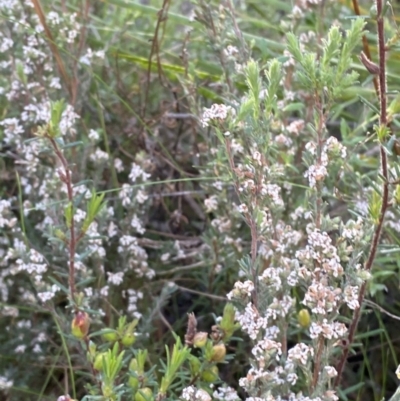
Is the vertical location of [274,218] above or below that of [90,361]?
above

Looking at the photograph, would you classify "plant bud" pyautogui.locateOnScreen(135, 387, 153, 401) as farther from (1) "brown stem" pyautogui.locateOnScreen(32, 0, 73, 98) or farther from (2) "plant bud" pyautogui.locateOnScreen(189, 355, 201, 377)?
(1) "brown stem" pyautogui.locateOnScreen(32, 0, 73, 98)

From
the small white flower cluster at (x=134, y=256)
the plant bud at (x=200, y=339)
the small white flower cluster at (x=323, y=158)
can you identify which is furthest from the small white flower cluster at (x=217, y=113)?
the small white flower cluster at (x=134, y=256)

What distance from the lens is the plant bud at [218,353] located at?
2.82ft

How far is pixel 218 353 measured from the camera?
86 cm

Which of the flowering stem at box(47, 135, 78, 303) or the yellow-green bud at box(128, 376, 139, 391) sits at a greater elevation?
the flowering stem at box(47, 135, 78, 303)

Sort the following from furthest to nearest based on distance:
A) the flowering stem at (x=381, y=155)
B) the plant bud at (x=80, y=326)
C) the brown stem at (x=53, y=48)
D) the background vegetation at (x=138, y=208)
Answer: the brown stem at (x=53, y=48) → the background vegetation at (x=138, y=208) → the plant bud at (x=80, y=326) → the flowering stem at (x=381, y=155)

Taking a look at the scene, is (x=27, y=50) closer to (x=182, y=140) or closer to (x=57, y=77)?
(x=57, y=77)

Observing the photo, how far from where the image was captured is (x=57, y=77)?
1365mm

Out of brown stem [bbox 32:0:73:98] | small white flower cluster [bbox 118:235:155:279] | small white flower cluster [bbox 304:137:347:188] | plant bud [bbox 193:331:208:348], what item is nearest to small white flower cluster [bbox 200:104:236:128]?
small white flower cluster [bbox 304:137:347:188]

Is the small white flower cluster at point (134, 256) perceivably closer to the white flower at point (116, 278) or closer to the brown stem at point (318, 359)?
the white flower at point (116, 278)

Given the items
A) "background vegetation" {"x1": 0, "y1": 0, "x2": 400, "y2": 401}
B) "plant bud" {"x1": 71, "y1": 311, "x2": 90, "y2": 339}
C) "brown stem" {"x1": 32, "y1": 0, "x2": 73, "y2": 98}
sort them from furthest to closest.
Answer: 1. "brown stem" {"x1": 32, "y1": 0, "x2": 73, "y2": 98}
2. "background vegetation" {"x1": 0, "y1": 0, "x2": 400, "y2": 401}
3. "plant bud" {"x1": 71, "y1": 311, "x2": 90, "y2": 339}

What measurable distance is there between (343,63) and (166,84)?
69 centimetres

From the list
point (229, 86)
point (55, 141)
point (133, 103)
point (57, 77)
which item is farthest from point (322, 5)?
point (55, 141)

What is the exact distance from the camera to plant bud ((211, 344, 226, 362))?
0.86 metres
